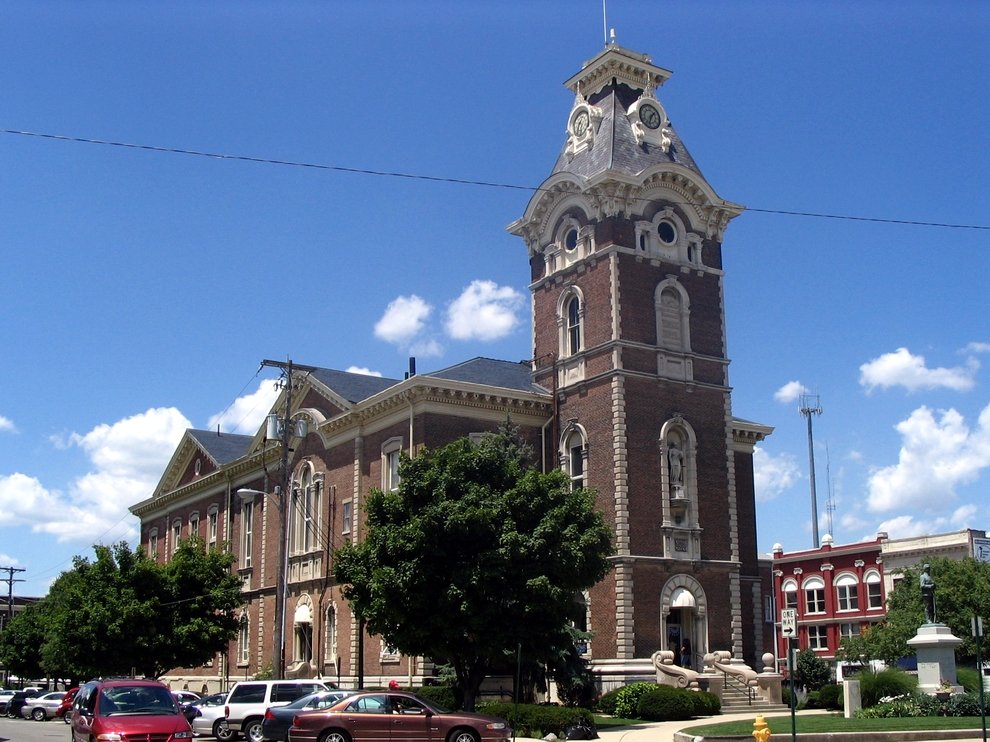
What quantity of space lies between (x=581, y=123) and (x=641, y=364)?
11.5 meters

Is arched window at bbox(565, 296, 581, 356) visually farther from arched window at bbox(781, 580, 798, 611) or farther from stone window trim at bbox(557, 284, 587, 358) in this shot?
arched window at bbox(781, 580, 798, 611)

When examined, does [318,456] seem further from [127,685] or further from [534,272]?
[127,685]

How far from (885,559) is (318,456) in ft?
130

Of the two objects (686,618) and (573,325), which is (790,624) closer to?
(686,618)

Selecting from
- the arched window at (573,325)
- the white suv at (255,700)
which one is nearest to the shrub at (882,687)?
the white suv at (255,700)

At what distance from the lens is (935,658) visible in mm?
32406

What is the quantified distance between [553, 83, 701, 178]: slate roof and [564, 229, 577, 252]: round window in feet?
7.45

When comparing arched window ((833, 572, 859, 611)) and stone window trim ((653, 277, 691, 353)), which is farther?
arched window ((833, 572, 859, 611))

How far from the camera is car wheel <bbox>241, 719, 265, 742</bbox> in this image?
28.6m

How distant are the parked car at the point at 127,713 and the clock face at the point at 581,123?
101 feet

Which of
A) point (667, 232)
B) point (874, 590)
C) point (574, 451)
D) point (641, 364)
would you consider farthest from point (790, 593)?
point (641, 364)

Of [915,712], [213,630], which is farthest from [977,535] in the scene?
[213,630]

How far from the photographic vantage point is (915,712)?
96.2 ft

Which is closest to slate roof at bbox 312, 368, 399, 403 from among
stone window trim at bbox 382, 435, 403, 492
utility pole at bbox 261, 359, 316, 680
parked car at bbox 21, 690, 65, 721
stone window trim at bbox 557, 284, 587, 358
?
stone window trim at bbox 382, 435, 403, 492
